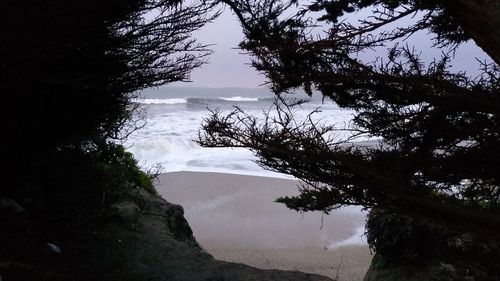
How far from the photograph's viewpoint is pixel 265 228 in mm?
9734

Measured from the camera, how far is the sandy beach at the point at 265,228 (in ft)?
26.3

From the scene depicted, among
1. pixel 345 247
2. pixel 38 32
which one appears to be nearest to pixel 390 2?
pixel 38 32

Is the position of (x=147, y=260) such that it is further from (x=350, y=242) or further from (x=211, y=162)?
(x=211, y=162)

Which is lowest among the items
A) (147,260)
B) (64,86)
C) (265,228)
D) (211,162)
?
(265,228)

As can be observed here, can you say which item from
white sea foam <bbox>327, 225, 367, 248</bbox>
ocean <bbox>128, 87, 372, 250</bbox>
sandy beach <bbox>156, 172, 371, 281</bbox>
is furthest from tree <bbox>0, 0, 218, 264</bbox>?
white sea foam <bbox>327, 225, 367, 248</bbox>

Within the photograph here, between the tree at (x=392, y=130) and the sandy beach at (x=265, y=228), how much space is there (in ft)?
15.1

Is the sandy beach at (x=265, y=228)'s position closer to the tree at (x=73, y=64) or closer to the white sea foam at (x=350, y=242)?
the white sea foam at (x=350, y=242)

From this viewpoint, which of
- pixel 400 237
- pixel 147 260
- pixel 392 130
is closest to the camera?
pixel 392 130

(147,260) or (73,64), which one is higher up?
(73,64)

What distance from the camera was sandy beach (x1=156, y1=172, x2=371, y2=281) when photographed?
802 centimetres

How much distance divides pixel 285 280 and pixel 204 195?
7.00 metres

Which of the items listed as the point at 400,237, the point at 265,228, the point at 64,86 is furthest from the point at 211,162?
the point at 64,86

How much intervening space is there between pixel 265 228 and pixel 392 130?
6525 millimetres

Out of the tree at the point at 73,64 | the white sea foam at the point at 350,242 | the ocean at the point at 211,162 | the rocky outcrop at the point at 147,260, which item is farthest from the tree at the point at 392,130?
the white sea foam at the point at 350,242
